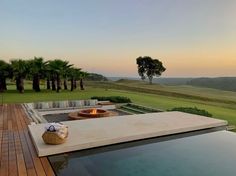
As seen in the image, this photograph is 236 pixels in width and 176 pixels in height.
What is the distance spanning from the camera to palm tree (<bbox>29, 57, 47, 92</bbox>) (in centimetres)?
2170

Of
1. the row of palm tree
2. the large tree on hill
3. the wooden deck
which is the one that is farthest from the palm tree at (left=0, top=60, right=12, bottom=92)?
the large tree on hill

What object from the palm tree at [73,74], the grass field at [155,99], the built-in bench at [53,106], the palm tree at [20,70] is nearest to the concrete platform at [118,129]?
the grass field at [155,99]

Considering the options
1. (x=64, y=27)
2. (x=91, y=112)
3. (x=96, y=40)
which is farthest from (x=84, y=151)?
(x=96, y=40)

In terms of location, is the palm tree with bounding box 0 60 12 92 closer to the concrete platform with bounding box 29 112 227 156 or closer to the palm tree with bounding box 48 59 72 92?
the palm tree with bounding box 48 59 72 92

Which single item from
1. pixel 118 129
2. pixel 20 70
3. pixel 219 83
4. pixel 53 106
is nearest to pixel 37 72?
pixel 20 70

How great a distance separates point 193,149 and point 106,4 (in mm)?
13297

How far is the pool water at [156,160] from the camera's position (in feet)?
15.0

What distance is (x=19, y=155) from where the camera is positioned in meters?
4.87

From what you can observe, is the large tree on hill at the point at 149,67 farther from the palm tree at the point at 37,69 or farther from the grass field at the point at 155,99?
the palm tree at the point at 37,69

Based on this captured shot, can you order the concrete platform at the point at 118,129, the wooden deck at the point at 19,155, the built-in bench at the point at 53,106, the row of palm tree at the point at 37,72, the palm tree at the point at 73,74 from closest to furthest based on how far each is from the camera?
the wooden deck at the point at 19,155 < the concrete platform at the point at 118,129 < the built-in bench at the point at 53,106 < the row of palm tree at the point at 37,72 < the palm tree at the point at 73,74

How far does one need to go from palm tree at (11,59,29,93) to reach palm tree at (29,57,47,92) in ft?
1.96

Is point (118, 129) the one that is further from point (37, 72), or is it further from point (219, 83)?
point (219, 83)

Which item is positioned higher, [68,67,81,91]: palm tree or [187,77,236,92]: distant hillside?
[68,67,81,91]: palm tree

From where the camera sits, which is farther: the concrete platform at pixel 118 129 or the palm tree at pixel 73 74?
the palm tree at pixel 73 74
